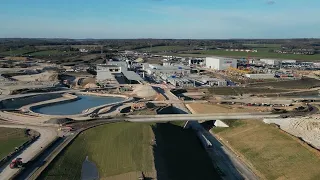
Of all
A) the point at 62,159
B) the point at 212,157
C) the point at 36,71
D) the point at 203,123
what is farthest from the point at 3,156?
the point at 36,71

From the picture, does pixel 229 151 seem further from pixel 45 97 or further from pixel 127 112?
pixel 45 97

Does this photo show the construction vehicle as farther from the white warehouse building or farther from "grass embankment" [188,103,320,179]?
the white warehouse building

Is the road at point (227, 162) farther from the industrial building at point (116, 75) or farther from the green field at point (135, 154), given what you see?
the industrial building at point (116, 75)

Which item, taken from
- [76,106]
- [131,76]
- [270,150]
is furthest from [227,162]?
[131,76]

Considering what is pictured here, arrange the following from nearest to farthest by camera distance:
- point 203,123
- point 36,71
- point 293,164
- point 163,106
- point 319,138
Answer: point 293,164
point 319,138
point 203,123
point 163,106
point 36,71

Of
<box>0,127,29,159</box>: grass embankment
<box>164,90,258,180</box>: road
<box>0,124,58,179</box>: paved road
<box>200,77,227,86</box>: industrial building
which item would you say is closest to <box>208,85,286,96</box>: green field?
<box>200,77,227,86</box>: industrial building

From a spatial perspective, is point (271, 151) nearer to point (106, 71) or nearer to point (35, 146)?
point (35, 146)

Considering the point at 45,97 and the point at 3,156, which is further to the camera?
the point at 45,97
